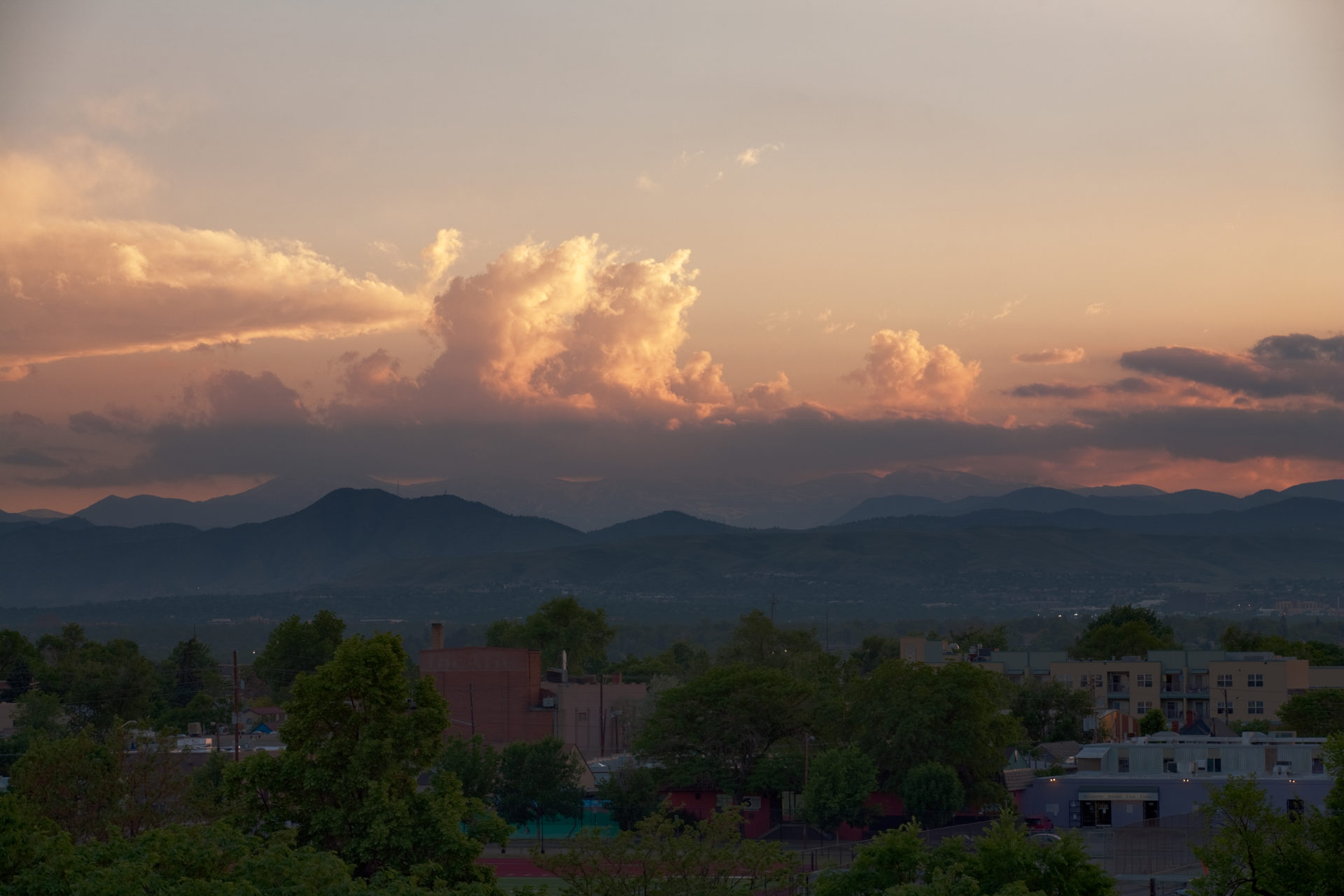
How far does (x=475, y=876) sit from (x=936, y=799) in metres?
42.4

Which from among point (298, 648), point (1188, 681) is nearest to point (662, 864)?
point (1188, 681)

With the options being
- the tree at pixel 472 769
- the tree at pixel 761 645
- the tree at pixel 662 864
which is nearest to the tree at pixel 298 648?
the tree at pixel 761 645

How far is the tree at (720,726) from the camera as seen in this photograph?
81.8 meters

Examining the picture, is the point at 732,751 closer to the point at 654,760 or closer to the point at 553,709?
the point at 654,760

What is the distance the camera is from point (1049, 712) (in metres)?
111

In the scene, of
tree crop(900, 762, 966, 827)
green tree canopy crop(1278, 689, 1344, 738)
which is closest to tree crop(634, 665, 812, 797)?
tree crop(900, 762, 966, 827)

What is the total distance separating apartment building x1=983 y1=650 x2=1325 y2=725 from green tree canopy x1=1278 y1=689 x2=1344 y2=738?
1557cm

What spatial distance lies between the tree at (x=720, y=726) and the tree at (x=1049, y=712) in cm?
3102

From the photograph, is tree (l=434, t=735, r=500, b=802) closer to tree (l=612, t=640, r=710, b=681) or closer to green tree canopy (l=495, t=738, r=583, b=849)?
green tree canopy (l=495, t=738, r=583, b=849)

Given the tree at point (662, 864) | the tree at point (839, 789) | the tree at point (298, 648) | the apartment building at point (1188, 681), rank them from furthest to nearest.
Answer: the tree at point (298, 648) < the apartment building at point (1188, 681) < the tree at point (839, 789) < the tree at point (662, 864)

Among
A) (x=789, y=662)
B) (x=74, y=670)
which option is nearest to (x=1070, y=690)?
(x=789, y=662)

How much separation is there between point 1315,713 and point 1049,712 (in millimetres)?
18724

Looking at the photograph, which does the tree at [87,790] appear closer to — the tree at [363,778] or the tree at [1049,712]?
the tree at [363,778]

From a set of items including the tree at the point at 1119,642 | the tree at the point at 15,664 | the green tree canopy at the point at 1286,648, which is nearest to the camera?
the tree at the point at 15,664
